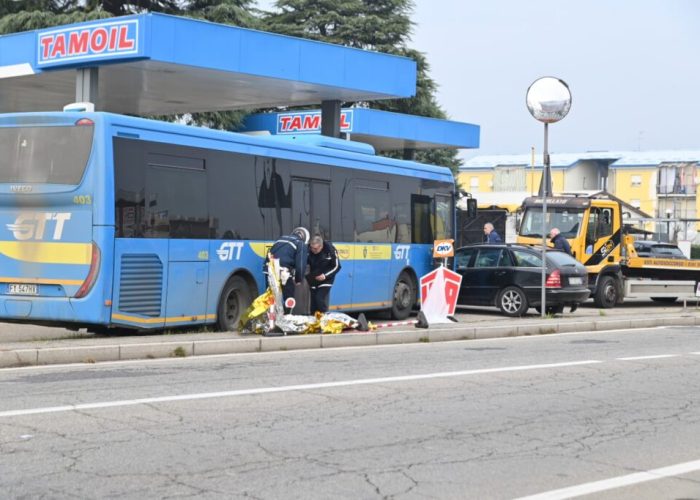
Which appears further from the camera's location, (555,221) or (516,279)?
(555,221)

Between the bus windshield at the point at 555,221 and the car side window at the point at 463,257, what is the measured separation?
19.3 ft

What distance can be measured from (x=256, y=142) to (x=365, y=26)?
117 ft

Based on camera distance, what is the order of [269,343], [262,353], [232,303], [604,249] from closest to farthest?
[262,353]
[269,343]
[232,303]
[604,249]

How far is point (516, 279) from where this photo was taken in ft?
75.4

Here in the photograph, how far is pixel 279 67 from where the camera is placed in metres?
23.0

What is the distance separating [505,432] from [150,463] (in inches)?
124

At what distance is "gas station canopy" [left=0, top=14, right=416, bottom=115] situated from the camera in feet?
66.9

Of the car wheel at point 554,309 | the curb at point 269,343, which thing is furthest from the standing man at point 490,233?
the curb at point 269,343

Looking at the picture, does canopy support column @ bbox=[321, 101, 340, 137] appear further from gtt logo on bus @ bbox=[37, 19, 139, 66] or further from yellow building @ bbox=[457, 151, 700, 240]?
yellow building @ bbox=[457, 151, 700, 240]

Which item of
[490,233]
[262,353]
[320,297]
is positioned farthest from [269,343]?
[490,233]

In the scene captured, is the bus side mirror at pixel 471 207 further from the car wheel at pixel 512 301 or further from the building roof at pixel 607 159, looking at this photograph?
the building roof at pixel 607 159

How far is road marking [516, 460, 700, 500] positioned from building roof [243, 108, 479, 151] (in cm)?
2409

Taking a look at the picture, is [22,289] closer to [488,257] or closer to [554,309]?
[488,257]

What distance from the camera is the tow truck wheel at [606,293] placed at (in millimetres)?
28516
